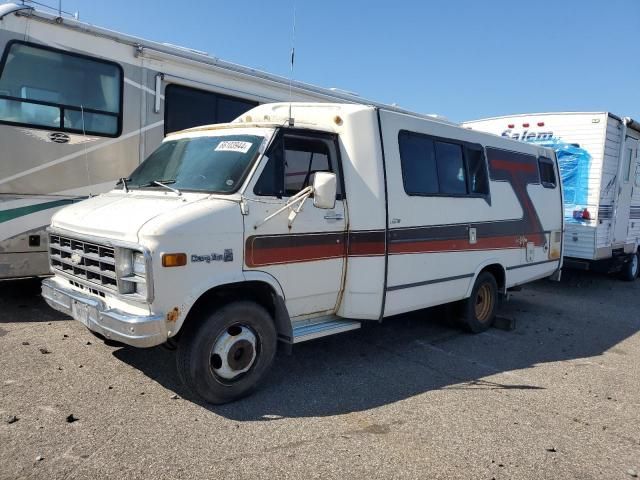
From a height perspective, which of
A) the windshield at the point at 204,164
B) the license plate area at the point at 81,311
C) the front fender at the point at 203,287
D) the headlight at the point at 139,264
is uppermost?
the windshield at the point at 204,164

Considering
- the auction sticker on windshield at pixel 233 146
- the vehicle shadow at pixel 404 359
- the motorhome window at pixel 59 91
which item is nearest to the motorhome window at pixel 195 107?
the motorhome window at pixel 59 91

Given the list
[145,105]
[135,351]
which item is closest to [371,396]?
[135,351]

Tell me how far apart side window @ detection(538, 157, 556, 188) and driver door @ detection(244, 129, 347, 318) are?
4573 mm

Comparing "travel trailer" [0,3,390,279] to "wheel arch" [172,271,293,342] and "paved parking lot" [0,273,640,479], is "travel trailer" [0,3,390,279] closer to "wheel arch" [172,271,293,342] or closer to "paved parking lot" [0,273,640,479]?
"paved parking lot" [0,273,640,479]

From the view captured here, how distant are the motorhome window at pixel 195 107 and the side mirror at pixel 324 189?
3625mm

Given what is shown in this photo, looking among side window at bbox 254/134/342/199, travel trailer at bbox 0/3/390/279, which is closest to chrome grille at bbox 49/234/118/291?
side window at bbox 254/134/342/199

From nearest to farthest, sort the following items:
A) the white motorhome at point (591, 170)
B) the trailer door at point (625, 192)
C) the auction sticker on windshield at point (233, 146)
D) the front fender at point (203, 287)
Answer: the front fender at point (203, 287) < the auction sticker on windshield at point (233, 146) < the white motorhome at point (591, 170) < the trailer door at point (625, 192)

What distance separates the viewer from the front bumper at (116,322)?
12.6 feet

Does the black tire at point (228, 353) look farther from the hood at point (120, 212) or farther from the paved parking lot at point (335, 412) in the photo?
the hood at point (120, 212)

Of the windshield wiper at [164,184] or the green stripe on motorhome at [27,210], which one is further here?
the green stripe on motorhome at [27,210]

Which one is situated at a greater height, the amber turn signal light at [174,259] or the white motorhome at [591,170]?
the white motorhome at [591,170]

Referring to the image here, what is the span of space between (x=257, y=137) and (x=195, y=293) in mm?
1569

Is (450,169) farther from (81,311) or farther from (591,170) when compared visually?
(591,170)

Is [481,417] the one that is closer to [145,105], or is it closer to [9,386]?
[9,386]
